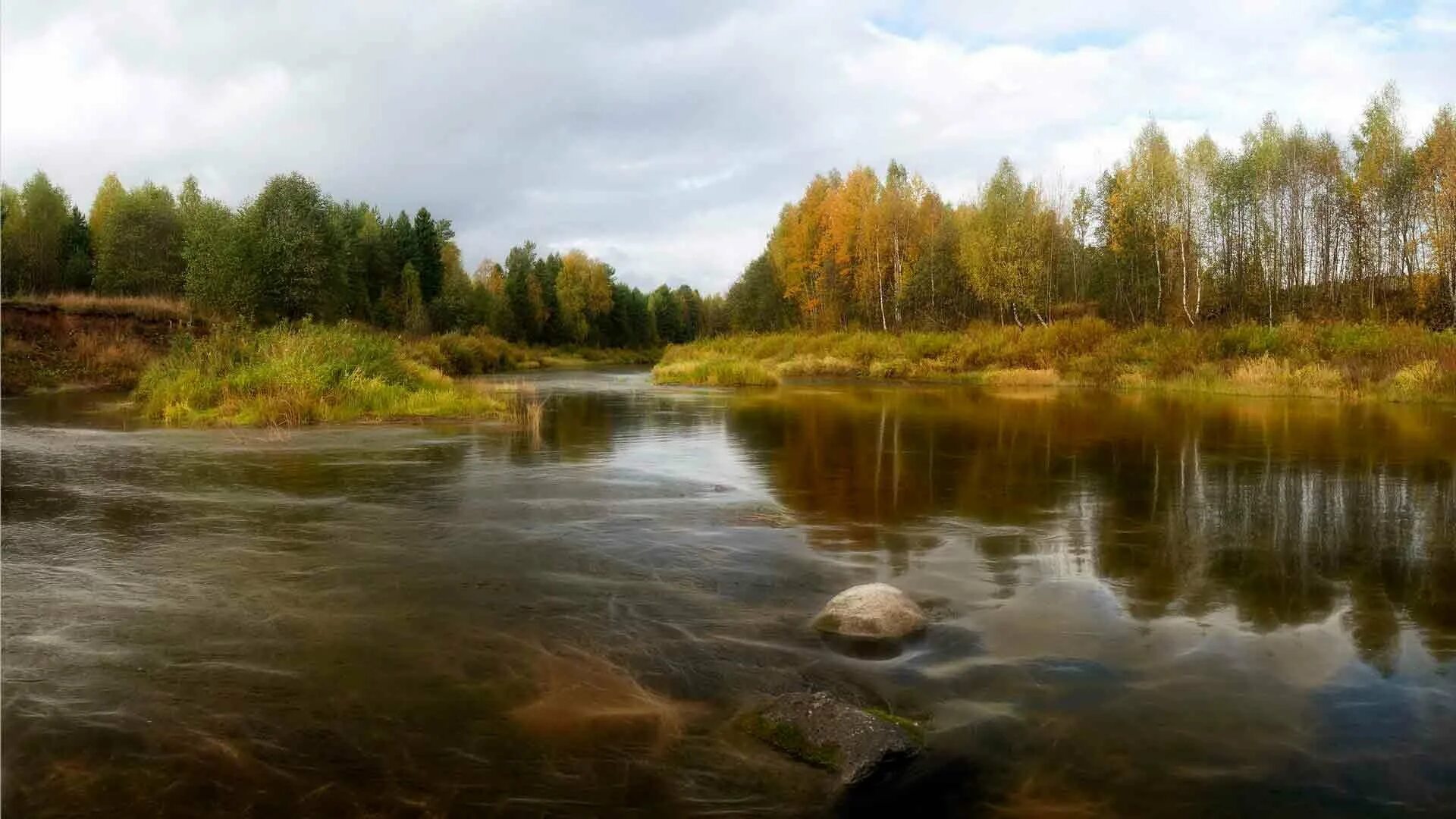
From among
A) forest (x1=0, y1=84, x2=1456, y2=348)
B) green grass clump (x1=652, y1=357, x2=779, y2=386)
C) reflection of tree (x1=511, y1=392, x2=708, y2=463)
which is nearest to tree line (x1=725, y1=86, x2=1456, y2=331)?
forest (x1=0, y1=84, x2=1456, y2=348)

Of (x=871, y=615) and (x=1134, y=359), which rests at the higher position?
(x=1134, y=359)

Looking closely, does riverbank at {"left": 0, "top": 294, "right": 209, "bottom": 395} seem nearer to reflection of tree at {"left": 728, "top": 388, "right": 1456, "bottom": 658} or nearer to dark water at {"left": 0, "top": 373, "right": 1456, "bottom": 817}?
dark water at {"left": 0, "top": 373, "right": 1456, "bottom": 817}

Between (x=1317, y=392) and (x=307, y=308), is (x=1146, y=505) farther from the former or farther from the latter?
(x=307, y=308)

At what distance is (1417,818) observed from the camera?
3.86m

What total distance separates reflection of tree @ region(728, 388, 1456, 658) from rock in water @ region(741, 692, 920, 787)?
125 inches

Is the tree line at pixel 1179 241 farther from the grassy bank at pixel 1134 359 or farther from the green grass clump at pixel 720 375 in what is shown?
the green grass clump at pixel 720 375

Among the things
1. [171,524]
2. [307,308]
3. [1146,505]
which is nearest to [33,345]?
[307,308]

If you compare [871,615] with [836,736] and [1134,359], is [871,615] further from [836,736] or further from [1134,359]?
[1134,359]

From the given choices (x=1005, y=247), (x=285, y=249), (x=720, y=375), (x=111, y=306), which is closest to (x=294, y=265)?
(x=285, y=249)

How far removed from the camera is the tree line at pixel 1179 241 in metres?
37.2

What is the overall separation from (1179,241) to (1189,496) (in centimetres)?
3614

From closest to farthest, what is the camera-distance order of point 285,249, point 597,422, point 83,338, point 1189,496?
point 1189,496 → point 597,422 → point 83,338 → point 285,249

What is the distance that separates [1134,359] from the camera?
118ft

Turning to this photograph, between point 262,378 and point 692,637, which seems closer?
point 692,637
